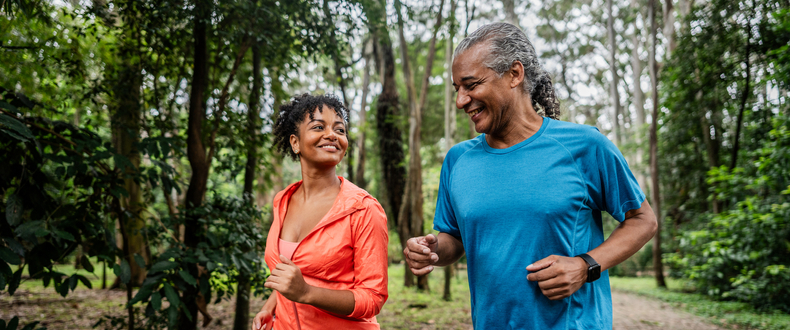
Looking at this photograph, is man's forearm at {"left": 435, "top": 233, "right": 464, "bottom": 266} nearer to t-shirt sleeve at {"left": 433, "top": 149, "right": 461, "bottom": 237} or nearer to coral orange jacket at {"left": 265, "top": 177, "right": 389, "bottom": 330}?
t-shirt sleeve at {"left": 433, "top": 149, "right": 461, "bottom": 237}

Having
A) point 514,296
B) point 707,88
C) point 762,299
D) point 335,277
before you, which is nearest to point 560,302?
point 514,296

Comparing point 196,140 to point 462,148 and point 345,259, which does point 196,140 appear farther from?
point 462,148

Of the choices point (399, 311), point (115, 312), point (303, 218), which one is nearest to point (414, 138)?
point (399, 311)

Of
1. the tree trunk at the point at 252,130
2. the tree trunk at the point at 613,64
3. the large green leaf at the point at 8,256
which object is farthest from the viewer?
the tree trunk at the point at 613,64

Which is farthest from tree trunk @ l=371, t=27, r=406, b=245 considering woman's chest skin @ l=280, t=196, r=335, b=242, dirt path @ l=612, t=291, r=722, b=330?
woman's chest skin @ l=280, t=196, r=335, b=242

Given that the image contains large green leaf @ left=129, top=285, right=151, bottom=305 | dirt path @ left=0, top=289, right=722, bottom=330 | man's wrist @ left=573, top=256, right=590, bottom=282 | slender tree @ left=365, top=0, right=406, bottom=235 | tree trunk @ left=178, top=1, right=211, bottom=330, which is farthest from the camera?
slender tree @ left=365, top=0, right=406, bottom=235

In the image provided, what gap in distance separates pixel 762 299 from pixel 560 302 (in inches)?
366

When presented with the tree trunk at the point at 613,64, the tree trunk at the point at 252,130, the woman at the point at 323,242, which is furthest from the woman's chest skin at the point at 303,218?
the tree trunk at the point at 613,64

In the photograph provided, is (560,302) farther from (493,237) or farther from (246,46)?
(246,46)

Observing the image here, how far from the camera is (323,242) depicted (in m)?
1.79

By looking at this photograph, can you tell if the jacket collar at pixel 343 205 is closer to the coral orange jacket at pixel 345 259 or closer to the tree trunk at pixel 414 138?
the coral orange jacket at pixel 345 259

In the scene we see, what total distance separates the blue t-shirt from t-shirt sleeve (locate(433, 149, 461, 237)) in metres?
0.21

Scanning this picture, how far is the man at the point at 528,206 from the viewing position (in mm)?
1438

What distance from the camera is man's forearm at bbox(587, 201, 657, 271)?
142 cm
